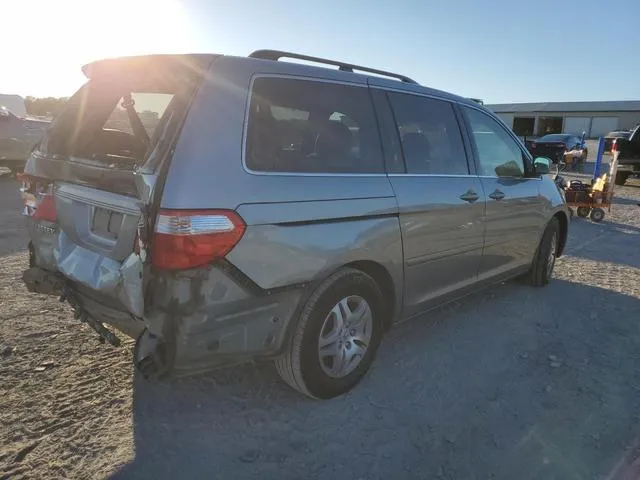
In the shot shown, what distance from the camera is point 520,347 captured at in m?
3.95

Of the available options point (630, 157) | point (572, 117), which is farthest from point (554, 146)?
point (572, 117)

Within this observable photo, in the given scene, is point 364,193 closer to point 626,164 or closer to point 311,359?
point 311,359

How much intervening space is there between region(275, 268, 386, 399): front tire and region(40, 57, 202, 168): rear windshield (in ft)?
3.92

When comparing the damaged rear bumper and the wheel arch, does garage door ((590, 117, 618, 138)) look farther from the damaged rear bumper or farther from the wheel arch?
the damaged rear bumper

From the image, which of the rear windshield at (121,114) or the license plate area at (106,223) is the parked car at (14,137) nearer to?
the rear windshield at (121,114)

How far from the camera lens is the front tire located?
2811mm

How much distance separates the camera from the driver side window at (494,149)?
4.24 m

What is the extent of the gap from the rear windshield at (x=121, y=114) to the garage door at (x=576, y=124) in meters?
57.4

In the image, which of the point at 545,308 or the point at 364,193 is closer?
the point at 364,193

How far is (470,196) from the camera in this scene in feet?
12.8

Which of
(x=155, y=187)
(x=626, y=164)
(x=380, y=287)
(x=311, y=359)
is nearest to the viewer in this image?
(x=155, y=187)

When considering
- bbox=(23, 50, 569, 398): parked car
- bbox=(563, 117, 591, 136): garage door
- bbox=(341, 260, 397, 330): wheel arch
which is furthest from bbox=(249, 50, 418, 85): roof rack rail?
bbox=(563, 117, 591, 136): garage door

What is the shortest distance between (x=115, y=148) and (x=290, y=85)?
109 cm

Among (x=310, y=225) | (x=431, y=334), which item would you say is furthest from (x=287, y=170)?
(x=431, y=334)
